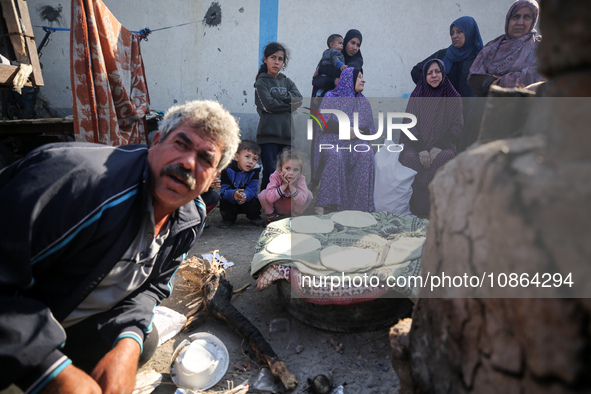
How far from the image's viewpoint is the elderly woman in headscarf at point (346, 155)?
4418 mm

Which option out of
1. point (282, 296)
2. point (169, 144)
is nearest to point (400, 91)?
point (282, 296)

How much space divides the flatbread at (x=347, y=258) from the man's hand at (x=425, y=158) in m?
1.90

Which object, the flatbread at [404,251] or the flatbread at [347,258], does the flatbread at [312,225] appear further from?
the flatbread at [404,251]

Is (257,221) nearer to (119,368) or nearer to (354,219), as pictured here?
(354,219)

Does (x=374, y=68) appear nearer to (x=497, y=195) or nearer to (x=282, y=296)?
(x=282, y=296)

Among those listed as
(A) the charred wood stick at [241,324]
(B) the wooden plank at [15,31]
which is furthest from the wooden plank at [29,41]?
(A) the charred wood stick at [241,324]


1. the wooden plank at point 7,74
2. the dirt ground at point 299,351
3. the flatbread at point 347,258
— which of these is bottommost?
the dirt ground at point 299,351

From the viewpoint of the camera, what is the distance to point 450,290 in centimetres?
93

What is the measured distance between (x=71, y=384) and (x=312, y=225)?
221cm

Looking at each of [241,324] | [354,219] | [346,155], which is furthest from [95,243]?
[346,155]

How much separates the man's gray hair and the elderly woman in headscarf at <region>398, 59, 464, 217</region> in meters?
2.98

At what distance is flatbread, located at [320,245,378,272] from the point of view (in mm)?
2490

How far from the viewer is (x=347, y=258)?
2.61m

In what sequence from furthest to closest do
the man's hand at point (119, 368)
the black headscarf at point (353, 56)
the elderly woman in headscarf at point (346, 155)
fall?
1. the black headscarf at point (353, 56)
2. the elderly woman in headscarf at point (346, 155)
3. the man's hand at point (119, 368)
